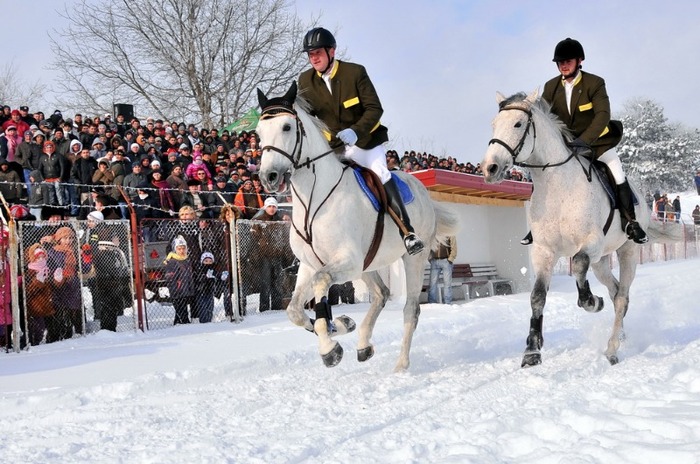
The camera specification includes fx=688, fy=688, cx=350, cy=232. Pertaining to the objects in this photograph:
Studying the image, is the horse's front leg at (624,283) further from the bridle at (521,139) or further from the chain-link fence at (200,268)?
the chain-link fence at (200,268)

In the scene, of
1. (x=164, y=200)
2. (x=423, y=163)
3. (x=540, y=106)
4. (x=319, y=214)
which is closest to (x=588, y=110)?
(x=540, y=106)

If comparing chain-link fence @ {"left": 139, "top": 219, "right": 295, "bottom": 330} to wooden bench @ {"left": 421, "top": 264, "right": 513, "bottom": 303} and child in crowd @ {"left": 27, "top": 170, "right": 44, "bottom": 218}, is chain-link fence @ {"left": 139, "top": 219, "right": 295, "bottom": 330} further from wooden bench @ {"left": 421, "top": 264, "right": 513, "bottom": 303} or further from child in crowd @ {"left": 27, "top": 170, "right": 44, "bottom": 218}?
wooden bench @ {"left": 421, "top": 264, "right": 513, "bottom": 303}

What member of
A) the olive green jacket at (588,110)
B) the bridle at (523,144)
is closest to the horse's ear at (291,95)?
the bridle at (523,144)

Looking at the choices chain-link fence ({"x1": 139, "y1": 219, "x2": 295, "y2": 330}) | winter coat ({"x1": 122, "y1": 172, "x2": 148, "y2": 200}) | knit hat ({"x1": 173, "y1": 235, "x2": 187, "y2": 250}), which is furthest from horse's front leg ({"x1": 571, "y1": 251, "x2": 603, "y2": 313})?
winter coat ({"x1": 122, "y1": 172, "x2": 148, "y2": 200})

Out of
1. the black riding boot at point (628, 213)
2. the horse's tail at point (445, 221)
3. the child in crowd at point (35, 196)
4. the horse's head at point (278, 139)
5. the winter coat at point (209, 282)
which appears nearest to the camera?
the horse's head at point (278, 139)

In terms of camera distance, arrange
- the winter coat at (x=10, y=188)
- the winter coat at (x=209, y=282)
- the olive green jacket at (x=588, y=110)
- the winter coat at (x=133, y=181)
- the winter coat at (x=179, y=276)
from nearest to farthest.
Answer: the olive green jacket at (x=588, y=110)
the winter coat at (x=179, y=276)
the winter coat at (x=209, y=282)
the winter coat at (x=10, y=188)
the winter coat at (x=133, y=181)

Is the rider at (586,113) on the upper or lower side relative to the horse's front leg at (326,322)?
upper

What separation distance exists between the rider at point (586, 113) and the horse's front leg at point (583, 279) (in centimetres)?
95

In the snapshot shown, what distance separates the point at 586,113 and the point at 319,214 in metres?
3.50

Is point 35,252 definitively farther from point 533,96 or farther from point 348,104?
point 533,96

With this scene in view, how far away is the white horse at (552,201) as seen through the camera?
689cm

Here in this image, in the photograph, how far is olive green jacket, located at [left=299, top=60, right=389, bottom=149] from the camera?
7008 mm

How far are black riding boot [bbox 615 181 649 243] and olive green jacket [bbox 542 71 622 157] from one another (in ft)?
1.67

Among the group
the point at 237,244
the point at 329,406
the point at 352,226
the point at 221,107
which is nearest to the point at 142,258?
the point at 237,244
